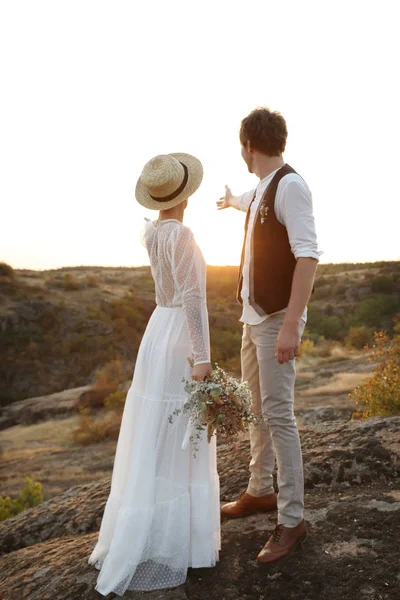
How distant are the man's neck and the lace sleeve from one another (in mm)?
587

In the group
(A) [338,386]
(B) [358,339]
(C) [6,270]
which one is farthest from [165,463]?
(C) [6,270]

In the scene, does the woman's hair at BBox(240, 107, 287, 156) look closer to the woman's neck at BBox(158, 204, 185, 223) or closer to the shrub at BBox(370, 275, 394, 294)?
the woman's neck at BBox(158, 204, 185, 223)

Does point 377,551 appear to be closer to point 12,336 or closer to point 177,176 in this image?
point 177,176

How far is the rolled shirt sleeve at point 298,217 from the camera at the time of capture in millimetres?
3012

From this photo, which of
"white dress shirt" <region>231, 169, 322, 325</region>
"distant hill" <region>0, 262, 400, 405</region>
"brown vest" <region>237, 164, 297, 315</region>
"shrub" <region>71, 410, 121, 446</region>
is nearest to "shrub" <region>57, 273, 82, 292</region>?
"distant hill" <region>0, 262, 400, 405</region>

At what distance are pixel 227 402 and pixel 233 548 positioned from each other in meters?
0.99

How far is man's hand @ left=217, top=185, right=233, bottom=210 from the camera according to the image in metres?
4.21

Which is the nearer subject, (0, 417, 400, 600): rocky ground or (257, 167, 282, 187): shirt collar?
(0, 417, 400, 600): rocky ground

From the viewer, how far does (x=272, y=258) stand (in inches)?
127

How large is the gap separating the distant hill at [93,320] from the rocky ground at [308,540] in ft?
54.8

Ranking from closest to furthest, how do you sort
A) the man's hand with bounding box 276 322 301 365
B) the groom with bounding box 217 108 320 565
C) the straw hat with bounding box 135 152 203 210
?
the man's hand with bounding box 276 322 301 365, the groom with bounding box 217 108 320 565, the straw hat with bounding box 135 152 203 210

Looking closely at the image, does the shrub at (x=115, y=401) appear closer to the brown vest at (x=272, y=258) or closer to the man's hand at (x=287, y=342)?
the brown vest at (x=272, y=258)

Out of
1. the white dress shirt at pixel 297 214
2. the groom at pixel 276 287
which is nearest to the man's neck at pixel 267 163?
the groom at pixel 276 287

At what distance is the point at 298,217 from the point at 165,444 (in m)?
1.45
